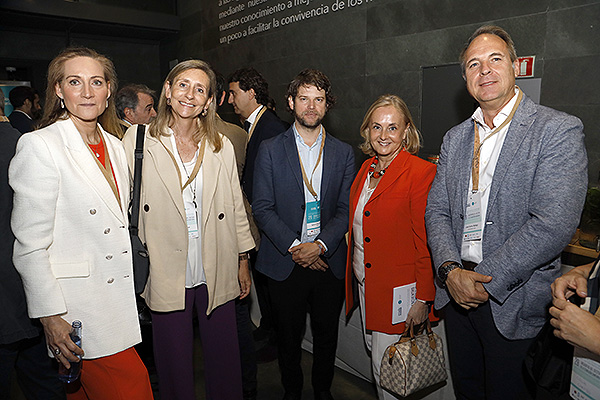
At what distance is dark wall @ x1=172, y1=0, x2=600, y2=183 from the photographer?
3.38 m

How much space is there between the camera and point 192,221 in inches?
82.8

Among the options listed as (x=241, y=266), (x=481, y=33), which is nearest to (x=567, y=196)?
(x=481, y=33)

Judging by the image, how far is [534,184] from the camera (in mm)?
1637

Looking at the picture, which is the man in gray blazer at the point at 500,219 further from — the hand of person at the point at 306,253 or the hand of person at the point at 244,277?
the hand of person at the point at 244,277

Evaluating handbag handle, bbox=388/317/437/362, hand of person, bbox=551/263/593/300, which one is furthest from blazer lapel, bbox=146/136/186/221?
hand of person, bbox=551/263/593/300

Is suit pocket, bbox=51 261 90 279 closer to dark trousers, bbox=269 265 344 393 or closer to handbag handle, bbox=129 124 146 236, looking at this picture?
handbag handle, bbox=129 124 146 236

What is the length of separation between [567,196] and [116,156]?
190 cm

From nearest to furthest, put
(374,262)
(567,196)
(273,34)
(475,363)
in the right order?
(567,196) < (475,363) < (374,262) < (273,34)

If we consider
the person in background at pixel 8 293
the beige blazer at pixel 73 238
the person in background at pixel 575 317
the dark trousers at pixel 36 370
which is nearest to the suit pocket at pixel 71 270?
the beige blazer at pixel 73 238

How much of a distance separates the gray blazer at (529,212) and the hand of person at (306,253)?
29.5 inches

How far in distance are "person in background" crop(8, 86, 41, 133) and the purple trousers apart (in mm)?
4888

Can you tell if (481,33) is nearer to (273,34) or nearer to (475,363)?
(475,363)

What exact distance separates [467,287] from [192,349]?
1.42m

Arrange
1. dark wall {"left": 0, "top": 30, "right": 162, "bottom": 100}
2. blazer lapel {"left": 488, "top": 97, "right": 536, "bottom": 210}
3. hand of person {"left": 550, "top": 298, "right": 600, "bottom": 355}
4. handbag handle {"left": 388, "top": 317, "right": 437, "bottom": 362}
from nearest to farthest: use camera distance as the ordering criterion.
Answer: hand of person {"left": 550, "top": 298, "right": 600, "bottom": 355}, blazer lapel {"left": 488, "top": 97, "right": 536, "bottom": 210}, handbag handle {"left": 388, "top": 317, "right": 437, "bottom": 362}, dark wall {"left": 0, "top": 30, "right": 162, "bottom": 100}
